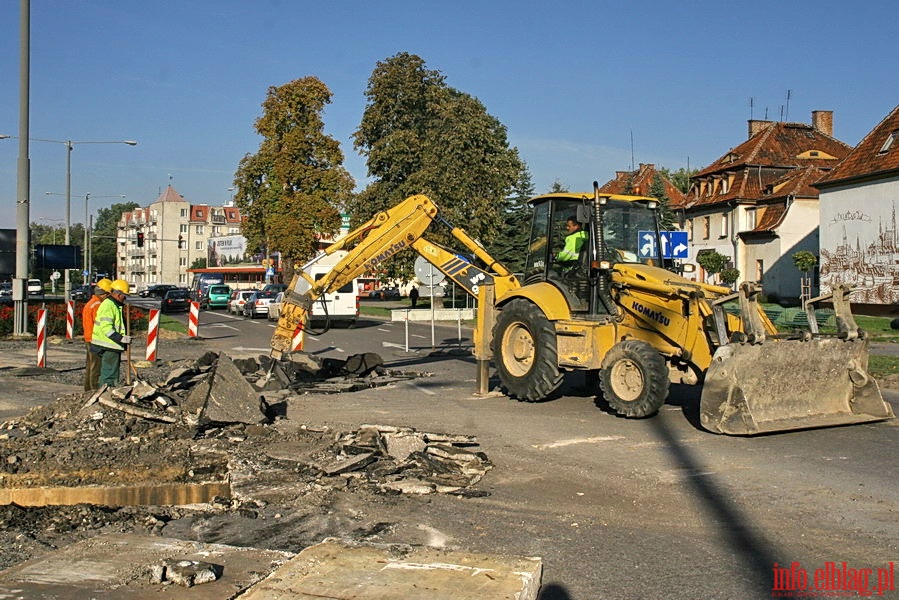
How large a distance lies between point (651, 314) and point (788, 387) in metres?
1.99

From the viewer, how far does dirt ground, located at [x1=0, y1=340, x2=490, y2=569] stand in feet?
21.6

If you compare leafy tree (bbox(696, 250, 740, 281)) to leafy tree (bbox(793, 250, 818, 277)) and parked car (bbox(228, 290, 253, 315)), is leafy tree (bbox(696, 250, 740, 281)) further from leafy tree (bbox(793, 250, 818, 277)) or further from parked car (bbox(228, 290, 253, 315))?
parked car (bbox(228, 290, 253, 315))

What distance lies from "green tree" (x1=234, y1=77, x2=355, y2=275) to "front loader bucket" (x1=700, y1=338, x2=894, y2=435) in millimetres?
44596

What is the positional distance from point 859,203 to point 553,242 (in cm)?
3276

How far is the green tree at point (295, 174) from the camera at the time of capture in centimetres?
5384

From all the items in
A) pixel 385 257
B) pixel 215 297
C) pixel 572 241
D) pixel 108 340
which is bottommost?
pixel 108 340

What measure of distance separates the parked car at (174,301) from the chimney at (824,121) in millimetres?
→ 43811

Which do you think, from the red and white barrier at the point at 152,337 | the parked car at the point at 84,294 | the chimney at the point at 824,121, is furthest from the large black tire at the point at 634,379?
the chimney at the point at 824,121

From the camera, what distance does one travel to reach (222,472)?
27.3 ft

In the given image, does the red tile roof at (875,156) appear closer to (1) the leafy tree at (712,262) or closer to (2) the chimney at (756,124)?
(1) the leafy tree at (712,262)

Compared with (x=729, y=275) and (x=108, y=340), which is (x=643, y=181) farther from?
(x=108, y=340)

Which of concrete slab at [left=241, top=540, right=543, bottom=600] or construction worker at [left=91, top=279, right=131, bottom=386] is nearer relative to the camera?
concrete slab at [left=241, top=540, right=543, bottom=600]

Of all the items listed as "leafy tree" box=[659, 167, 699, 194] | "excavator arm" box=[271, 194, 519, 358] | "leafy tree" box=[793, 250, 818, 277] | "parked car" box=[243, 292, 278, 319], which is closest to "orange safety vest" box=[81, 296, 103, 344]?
"excavator arm" box=[271, 194, 519, 358]

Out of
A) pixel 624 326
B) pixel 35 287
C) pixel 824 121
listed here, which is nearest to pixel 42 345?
pixel 624 326
